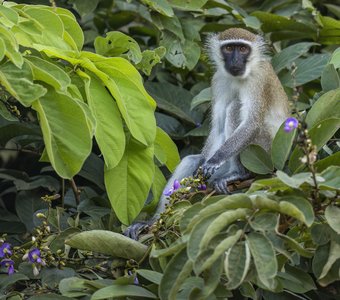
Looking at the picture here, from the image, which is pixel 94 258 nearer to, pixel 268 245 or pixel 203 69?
pixel 268 245

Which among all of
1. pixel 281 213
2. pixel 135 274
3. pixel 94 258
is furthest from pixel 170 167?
pixel 281 213

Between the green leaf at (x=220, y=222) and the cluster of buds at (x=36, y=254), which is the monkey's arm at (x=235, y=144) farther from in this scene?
the green leaf at (x=220, y=222)

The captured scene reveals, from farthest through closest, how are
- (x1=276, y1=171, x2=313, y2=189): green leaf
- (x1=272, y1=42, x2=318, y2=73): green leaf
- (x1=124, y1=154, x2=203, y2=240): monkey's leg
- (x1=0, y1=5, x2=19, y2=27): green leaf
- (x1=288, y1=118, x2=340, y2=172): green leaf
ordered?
(x1=272, y1=42, x2=318, y2=73): green leaf < (x1=124, y1=154, x2=203, y2=240): monkey's leg < (x1=288, y1=118, x2=340, y2=172): green leaf < (x1=0, y1=5, x2=19, y2=27): green leaf < (x1=276, y1=171, x2=313, y2=189): green leaf

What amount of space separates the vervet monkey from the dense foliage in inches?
5.9

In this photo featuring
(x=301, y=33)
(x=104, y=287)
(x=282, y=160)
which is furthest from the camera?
(x=301, y=33)

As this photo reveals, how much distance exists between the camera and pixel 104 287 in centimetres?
397

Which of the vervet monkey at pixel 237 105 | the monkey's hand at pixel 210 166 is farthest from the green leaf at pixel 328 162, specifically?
the monkey's hand at pixel 210 166

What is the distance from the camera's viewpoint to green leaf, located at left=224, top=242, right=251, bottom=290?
326cm

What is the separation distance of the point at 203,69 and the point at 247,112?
1227 mm

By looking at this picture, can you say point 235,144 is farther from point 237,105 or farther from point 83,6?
point 83,6

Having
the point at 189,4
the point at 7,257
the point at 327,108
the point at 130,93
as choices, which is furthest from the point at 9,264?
the point at 189,4

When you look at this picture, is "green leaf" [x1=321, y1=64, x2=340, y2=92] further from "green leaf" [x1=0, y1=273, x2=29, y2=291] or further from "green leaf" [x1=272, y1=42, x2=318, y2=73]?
"green leaf" [x1=0, y1=273, x2=29, y2=291]

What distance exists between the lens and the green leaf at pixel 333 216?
3.54 m

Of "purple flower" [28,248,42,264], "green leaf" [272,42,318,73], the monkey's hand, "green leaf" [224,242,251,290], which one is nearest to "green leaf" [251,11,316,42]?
"green leaf" [272,42,318,73]
